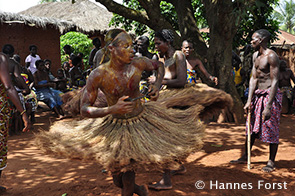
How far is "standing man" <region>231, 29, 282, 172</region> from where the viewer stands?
3955 mm

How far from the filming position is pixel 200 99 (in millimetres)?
3695

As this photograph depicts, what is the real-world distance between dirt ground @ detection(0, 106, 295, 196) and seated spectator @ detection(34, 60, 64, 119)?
8.42 ft

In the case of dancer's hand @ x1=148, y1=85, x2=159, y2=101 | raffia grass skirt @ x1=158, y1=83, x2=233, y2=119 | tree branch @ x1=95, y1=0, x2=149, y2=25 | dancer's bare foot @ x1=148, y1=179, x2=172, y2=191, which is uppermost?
tree branch @ x1=95, y1=0, x2=149, y2=25

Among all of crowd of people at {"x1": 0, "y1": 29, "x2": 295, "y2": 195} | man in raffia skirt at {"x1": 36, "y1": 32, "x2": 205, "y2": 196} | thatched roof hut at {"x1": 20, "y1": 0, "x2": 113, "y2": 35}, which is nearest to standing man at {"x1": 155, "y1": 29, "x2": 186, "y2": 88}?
crowd of people at {"x1": 0, "y1": 29, "x2": 295, "y2": 195}

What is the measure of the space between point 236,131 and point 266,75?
2853 millimetres

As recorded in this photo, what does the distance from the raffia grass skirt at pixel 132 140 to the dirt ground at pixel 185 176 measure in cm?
40

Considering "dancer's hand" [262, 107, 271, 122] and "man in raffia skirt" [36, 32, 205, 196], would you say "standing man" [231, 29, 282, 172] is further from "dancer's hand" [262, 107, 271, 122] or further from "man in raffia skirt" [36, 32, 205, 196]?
"man in raffia skirt" [36, 32, 205, 196]

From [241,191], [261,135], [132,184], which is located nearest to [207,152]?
[261,135]

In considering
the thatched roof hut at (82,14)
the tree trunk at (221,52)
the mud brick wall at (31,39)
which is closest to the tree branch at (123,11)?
the tree trunk at (221,52)

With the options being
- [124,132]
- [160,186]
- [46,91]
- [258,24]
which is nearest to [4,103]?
[124,132]

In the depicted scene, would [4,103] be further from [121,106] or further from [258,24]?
[258,24]

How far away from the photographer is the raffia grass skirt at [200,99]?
3.65 metres

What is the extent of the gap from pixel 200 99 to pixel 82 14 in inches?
629

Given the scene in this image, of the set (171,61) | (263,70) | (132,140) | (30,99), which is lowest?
(132,140)
